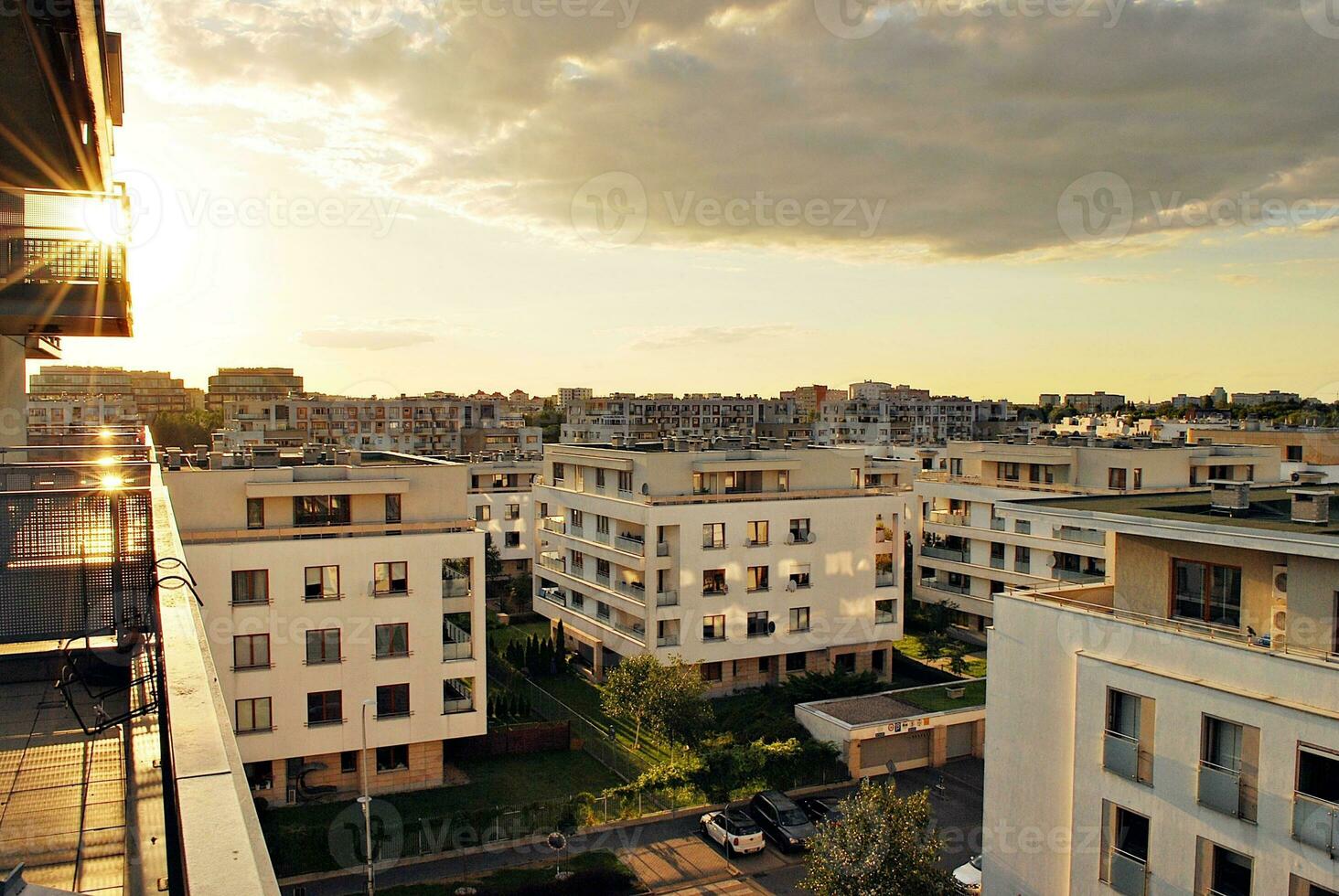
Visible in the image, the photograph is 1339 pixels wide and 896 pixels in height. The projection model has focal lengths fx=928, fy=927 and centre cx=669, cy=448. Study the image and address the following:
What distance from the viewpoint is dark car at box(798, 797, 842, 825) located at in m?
22.3

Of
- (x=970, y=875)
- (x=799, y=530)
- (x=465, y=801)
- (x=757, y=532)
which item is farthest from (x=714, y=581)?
(x=970, y=875)

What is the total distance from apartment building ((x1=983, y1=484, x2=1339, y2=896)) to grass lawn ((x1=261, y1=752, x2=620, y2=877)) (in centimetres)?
1166

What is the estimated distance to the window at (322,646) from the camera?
888 inches

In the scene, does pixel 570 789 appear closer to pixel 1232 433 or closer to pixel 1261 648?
pixel 1261 648

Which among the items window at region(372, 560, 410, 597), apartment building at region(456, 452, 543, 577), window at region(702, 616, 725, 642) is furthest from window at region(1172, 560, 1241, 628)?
apartment building at region(456, 452, 543, 577)

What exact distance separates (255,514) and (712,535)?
1460 cm

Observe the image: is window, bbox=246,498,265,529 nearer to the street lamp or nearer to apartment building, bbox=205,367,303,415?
the street lamp

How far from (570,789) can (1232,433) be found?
42464mm

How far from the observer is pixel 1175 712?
1200 centimetres

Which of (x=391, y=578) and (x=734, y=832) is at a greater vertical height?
(x=391, y=578)

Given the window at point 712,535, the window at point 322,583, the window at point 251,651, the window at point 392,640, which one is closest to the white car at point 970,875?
the window at point 392,640

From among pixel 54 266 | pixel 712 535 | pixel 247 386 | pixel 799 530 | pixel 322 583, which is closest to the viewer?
pixel 54 266

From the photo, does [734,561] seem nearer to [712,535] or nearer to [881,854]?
[712,535]

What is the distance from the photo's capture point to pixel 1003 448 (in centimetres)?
4078
